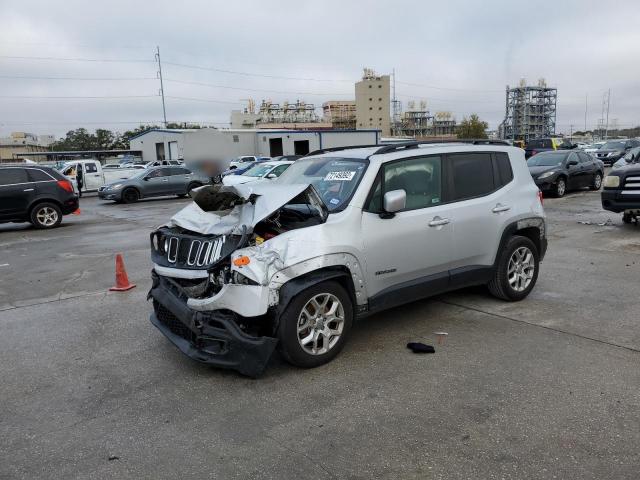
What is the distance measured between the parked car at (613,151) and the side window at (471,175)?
31.0 meters

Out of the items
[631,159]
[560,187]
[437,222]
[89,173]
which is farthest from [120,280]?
[89,173]

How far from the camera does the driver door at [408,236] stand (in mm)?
4566

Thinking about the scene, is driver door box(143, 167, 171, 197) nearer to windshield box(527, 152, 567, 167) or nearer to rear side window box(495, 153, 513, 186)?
windshield box(527, 152, 567, 167)

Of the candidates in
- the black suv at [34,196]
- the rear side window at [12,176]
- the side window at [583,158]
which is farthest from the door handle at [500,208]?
the side window at [583,158]

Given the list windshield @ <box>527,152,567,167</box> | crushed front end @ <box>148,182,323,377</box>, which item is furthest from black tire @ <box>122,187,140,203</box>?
crushed front end @ <box>148,182,323,377</box>

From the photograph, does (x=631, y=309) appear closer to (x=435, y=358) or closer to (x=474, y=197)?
(x=474, y=197)

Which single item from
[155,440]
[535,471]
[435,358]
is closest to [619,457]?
[535,471]

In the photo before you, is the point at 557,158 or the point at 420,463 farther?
the point at 557,158

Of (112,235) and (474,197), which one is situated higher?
(474,197)

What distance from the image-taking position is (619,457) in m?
2.96

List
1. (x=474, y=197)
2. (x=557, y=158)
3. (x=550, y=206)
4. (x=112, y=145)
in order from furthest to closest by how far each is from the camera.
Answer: (x=112, y=145) < (x=557, y=158) < (x=550, y=206) < (x=474, y=197)

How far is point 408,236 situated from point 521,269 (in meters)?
1.97

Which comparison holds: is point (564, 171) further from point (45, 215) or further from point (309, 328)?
point (45, 215)

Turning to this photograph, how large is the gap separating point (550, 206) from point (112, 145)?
93.6m
